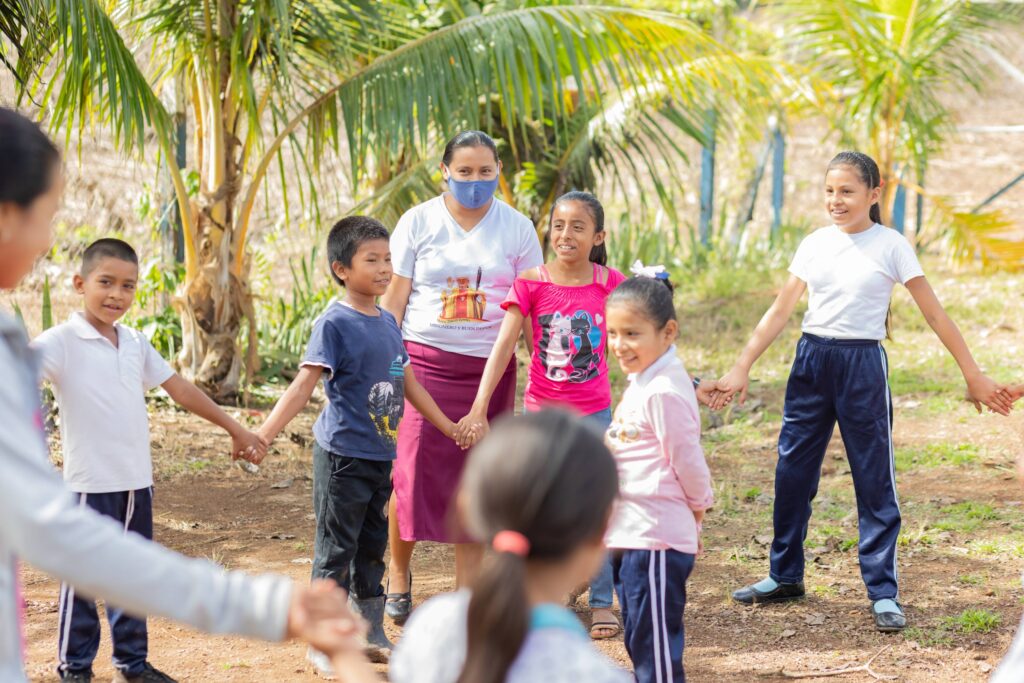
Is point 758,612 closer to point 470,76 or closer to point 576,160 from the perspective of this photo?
point 470,76

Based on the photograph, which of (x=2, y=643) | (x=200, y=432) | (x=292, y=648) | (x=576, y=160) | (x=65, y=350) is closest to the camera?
(x=2, y=643)

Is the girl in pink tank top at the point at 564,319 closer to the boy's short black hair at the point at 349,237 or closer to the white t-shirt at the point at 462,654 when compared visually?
the boy's short black hair at the point at 349,237

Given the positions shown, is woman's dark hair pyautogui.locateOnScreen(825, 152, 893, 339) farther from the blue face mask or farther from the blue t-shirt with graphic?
the blue t-shirt with graphic

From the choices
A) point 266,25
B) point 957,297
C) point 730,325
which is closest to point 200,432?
point 266,25

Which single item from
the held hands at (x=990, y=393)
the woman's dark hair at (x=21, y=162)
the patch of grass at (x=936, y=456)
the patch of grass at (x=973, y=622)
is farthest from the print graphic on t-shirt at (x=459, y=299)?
the patch of grass at (x=936, y=456)

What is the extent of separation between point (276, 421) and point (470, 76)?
370 centimetres

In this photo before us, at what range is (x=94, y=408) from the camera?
354 cm

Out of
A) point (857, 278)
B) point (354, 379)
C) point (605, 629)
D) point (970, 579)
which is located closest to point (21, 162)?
point (354, 379)

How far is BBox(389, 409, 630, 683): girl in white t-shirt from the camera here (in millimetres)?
1715

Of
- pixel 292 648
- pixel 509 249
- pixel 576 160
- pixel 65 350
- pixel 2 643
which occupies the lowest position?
pixel 292 648

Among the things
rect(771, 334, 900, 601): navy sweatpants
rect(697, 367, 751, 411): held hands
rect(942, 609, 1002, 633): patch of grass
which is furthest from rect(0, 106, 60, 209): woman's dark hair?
rect(942, 609, 1002, 633): patch of grass

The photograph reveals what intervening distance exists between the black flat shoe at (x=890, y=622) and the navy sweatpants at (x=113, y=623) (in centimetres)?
270

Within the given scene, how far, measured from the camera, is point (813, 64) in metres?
11.4

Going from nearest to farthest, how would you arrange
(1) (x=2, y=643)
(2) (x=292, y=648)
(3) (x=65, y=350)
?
1. (1) (x=2, y=643)
2. (3) (x=65, y=350)
3. (2) (x=292, y=648)
